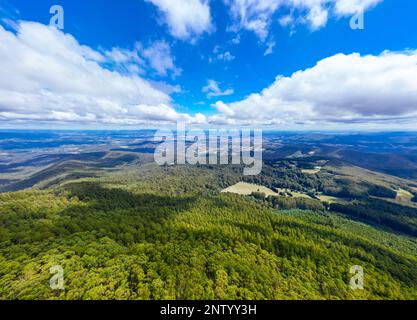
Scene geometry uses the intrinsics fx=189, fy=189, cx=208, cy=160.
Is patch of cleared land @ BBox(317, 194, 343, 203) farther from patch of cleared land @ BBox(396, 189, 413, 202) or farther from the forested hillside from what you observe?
the forested hillside

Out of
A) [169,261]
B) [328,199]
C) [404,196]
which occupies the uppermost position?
[169,261]

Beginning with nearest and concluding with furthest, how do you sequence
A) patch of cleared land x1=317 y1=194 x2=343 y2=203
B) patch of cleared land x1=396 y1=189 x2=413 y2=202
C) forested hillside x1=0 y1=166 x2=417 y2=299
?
forested hillside x1=0 y1=166 x2=417 y2=299
patch of cleared land x1=317 y1=194 x2=343 y2=203
patch of cleared land x1=396 y1=189 x2=413 y2=202

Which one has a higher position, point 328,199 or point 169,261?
point 169,261

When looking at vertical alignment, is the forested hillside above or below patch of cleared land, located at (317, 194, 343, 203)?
above

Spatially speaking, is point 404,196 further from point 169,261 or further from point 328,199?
point 169,261

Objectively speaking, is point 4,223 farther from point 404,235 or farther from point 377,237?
point 404,235

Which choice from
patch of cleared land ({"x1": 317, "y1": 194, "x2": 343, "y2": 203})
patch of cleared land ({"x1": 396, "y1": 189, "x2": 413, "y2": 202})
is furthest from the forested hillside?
patch of cleared land ({"x1": 396, "y1": 189, "x2": 413, "y2": 202})

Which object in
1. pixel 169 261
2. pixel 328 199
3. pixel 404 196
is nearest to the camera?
pixel 169 261

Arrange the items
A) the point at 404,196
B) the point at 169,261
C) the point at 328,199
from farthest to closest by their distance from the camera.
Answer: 1. the point at 404,196
2. the point at 328,199
3. the point at 169,261

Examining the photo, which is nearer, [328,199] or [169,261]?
[169,261]

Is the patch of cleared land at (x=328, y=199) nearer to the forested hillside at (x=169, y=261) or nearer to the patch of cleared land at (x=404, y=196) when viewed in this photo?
the patch of cleared land at (x=404, y=196)

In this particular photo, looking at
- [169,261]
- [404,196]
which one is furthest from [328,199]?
[169,261]
